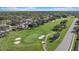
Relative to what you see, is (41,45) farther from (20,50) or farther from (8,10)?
(8,10)
